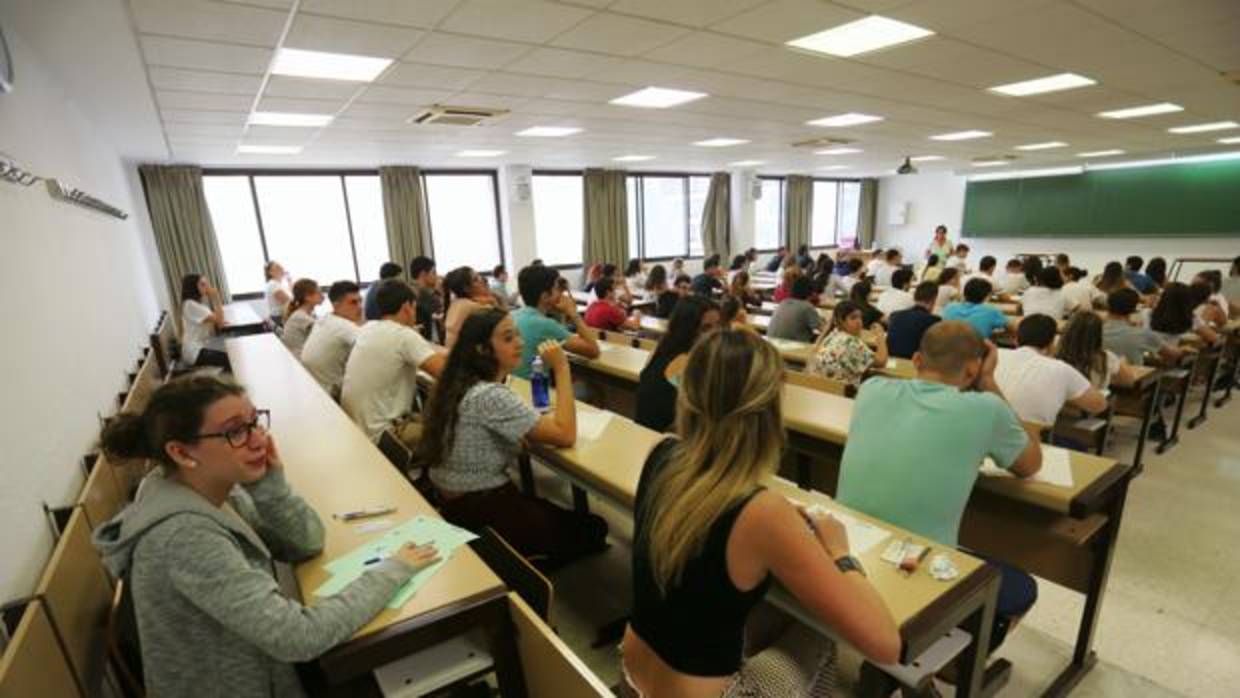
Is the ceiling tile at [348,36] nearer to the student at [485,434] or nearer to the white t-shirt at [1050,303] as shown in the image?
the student at [485,434]

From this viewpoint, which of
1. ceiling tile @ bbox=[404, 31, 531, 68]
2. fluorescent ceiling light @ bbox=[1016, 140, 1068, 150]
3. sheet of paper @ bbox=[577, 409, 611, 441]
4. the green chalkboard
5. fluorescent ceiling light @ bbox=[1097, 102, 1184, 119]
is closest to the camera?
sheet of paper @ bbox=[577, 409, 611, 441]

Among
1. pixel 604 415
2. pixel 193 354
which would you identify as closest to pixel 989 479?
pixel 604 415

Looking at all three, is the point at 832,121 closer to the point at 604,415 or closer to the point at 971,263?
the point at 604,415

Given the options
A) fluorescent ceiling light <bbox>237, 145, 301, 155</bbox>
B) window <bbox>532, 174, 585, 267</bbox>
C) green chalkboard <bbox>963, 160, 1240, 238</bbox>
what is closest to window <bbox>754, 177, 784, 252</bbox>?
green chalkboard <bbox>963, 160, 1240, 238</bbox>

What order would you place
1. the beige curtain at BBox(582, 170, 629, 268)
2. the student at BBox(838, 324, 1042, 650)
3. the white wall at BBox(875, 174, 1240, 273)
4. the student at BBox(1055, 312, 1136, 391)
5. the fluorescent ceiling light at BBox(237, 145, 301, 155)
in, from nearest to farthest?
the student at BBox(838, 324, 1042, 650)
the student at BBox(1055, 312, 1136, 391)
the fluorescent ceiling light at BBox(237, 145, 301, 155)
the white wall at BBox(875, 174, 1240, 273)
the beige curtain at BBox(582, 170, 629, 268)

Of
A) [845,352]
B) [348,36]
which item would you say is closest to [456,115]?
[348,36]

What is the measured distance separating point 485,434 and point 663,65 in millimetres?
2768

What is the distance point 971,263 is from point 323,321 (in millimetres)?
14309

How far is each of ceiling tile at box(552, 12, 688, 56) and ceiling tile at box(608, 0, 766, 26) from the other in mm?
87

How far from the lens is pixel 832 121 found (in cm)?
586

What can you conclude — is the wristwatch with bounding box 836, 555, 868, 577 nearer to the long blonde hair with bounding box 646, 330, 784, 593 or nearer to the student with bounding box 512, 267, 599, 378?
the long blonde hair with bounding box 646, 330, 784, 593

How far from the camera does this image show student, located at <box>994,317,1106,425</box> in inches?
108

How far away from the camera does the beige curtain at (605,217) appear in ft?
33.9

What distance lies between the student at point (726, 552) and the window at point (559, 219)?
9.44m
